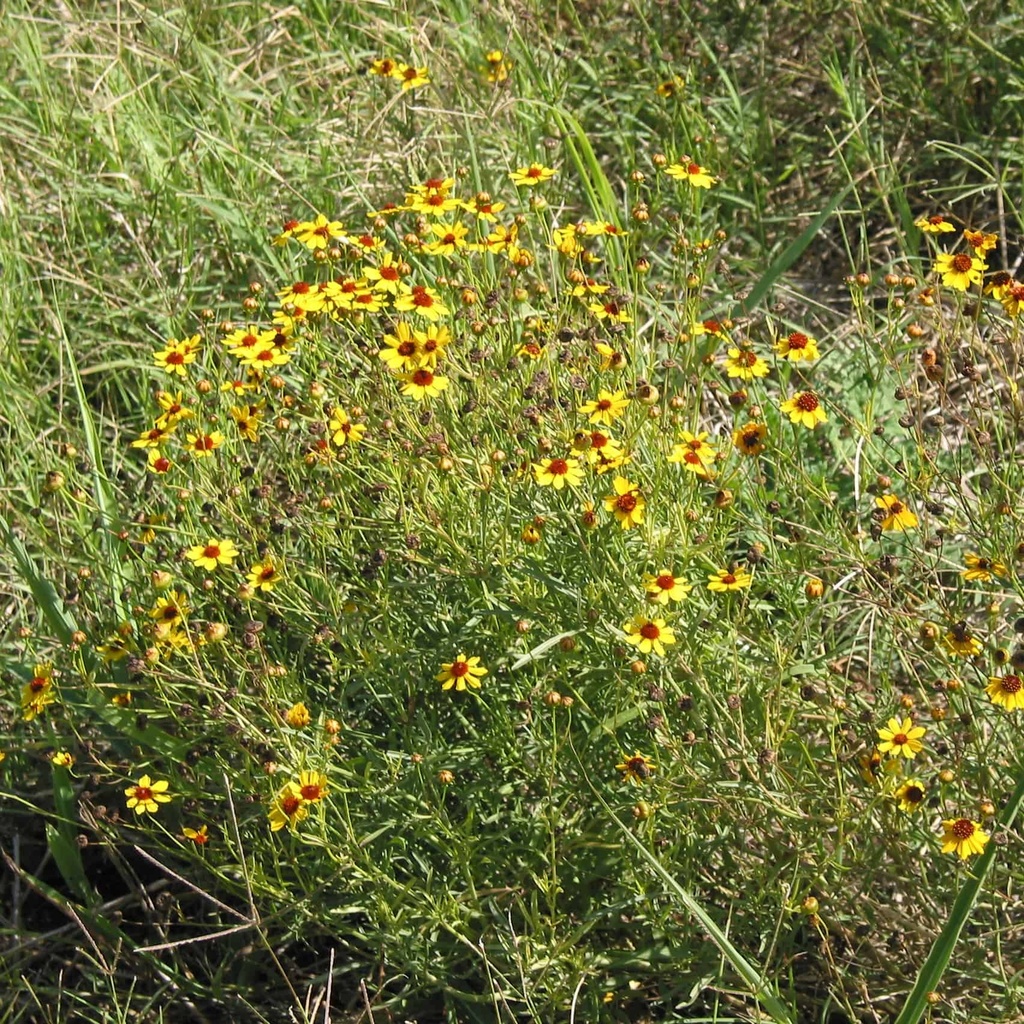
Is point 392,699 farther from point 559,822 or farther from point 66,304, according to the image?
point 66,304

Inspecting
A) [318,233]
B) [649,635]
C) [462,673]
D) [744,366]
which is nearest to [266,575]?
[462,673]

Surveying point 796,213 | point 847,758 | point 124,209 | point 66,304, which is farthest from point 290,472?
point 796,213

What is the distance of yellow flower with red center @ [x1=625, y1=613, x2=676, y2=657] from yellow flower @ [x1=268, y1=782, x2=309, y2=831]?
0.53 metres

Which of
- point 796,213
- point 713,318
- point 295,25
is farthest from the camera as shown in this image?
point 295,25

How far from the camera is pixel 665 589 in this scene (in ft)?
6.42

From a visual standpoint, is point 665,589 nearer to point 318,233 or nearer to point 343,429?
point 343,429

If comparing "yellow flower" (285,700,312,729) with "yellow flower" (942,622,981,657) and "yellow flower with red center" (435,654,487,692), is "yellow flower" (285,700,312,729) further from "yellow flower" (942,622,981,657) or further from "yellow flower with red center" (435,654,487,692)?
"yellow flower" (942,622,981,657)

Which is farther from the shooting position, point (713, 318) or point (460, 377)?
point (713, 318)

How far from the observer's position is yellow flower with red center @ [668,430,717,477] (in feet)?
6.68

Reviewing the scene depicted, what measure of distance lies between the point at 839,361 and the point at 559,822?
1.78 meters

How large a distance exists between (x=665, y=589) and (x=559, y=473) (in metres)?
0.23

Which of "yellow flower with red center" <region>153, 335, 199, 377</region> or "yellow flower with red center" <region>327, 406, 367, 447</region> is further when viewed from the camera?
"yellow flower with red center" <region>153, 335, 199, 377</region>

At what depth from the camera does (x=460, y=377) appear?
2.33 metres

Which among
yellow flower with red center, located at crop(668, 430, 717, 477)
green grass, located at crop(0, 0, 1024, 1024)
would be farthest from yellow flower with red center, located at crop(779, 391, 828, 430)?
yellow flower with red center, located at crop(668, 430, 717, 477)
